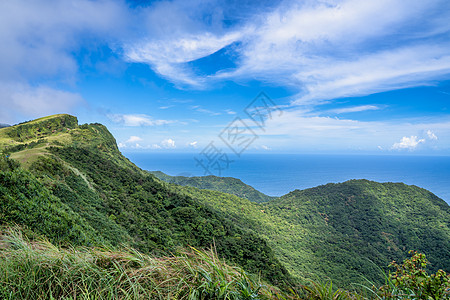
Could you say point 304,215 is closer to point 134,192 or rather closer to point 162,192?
point 162,192

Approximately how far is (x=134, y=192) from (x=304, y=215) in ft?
166

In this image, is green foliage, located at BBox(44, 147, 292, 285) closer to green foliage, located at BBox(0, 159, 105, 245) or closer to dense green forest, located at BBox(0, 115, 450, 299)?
dense green forest, located at BBox(0, 115, 450, 299)

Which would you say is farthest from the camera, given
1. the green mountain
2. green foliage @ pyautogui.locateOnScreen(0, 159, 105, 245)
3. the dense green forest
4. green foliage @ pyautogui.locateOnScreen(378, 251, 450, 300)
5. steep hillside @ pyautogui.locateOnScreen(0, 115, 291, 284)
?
the green mountain

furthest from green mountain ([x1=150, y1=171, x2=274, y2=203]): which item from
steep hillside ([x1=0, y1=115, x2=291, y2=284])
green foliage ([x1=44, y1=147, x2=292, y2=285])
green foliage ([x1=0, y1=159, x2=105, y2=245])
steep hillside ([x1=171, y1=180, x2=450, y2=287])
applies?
green foliage ([x1=0, y1=159, x2=105, y2=245])

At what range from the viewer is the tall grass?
1.92 meters

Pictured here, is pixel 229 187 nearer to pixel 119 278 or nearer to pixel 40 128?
pixel 40 128

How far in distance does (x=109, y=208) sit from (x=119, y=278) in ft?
42.9

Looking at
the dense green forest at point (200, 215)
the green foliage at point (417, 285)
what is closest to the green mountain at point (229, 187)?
the dense green forest at point (200, 215)

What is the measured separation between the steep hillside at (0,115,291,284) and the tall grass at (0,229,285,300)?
415 centimetres

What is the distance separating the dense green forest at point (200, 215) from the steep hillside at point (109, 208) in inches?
2.9

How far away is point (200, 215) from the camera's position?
67.0ft

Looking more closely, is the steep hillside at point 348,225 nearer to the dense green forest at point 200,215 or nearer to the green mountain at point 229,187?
the dense green forest at point 200,215

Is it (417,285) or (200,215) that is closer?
(417,285)

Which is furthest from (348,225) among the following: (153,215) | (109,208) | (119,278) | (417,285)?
(119,278)
